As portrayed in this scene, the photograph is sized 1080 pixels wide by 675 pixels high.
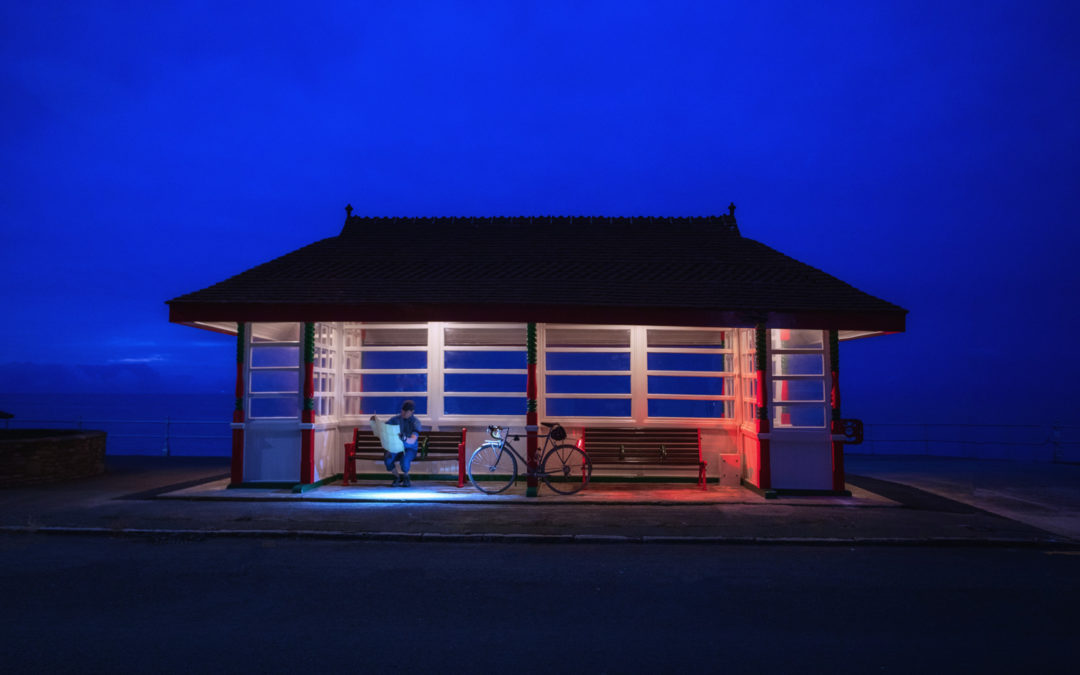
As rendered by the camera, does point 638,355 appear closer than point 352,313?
No

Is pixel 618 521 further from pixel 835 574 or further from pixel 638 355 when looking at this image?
pixel 638 355

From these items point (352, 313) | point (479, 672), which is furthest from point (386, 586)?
point (352, 313)

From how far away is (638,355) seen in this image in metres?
12.7

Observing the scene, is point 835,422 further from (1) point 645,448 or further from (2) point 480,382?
(2) point 480,382

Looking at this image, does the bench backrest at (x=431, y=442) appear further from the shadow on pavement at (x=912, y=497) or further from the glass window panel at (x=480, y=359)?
the shadow on pavement at (x=912, y=497)

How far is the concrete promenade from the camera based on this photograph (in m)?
8.19

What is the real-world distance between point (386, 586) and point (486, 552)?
156 centimetres

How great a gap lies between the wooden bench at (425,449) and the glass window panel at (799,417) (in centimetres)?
525

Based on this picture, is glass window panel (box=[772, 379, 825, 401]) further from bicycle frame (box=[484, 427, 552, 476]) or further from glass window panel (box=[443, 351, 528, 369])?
glass window panel (box=[443, 351, 528, 369])

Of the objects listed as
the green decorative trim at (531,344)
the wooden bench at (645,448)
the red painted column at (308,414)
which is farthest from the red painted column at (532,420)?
the red painted column at (308,414)

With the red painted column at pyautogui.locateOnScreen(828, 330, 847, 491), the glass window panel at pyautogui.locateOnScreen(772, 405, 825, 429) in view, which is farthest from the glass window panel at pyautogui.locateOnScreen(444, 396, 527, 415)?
the red painted column at pyautogui.locateOnScreen(828, 330, 847, 491)

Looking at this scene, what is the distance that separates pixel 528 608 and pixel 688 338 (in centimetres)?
834

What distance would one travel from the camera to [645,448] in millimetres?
11875

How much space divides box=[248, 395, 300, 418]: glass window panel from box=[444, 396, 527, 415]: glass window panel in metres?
2.71
